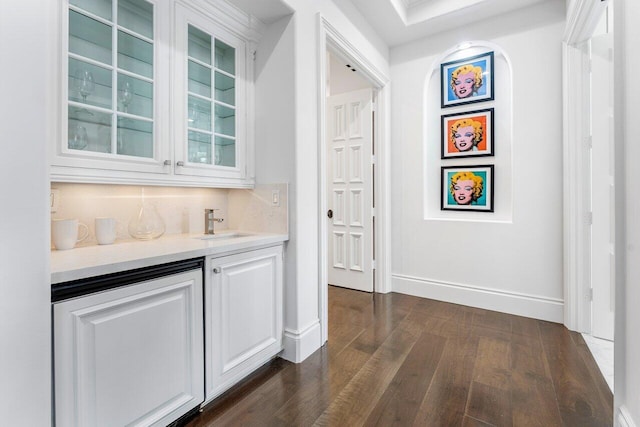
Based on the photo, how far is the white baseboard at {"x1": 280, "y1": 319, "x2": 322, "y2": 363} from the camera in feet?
7.14

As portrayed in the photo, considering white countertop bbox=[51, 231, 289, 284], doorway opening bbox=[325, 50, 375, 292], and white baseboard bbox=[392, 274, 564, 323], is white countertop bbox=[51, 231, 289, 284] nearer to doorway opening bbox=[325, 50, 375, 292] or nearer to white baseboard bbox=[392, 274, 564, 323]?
doorway opening bbox=[325, 50, 375, 292]

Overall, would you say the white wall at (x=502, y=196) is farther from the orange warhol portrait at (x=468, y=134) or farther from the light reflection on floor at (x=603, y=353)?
the light reflection on floor at (x=603, y=353)

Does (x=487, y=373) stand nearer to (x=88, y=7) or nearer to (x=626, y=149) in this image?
(x=626, y=149)

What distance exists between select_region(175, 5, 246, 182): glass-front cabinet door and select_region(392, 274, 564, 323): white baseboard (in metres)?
2.39

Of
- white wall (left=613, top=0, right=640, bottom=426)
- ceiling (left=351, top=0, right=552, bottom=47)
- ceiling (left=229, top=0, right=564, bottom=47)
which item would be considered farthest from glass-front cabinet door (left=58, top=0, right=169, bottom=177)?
white wall (left=613, top=0, right=640, bottom=426)

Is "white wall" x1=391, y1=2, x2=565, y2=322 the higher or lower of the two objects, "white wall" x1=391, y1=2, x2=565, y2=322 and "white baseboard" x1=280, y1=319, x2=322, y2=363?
the higher

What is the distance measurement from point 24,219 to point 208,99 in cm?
136

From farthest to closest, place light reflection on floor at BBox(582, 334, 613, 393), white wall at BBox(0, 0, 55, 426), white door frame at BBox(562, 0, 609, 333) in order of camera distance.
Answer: white door frame at BBox(562, 0, 609, 333)
light reflection on floor at BBox(582, 334, 613, 393)
white wall at BBox(0, 0, 55, 426)

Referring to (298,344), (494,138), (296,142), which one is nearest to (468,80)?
(494,138)

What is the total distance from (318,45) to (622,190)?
2028mm

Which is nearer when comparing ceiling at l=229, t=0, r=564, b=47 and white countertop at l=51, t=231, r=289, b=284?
white countertop at l=51, t=231, r=289, b=284

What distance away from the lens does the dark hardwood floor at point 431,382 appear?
1633 mm

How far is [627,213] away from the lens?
1356mm

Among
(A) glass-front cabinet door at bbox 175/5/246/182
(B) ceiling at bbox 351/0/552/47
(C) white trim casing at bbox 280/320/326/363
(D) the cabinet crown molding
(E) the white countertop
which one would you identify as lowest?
(C) white trim casing at bbox 280/320/326/363
